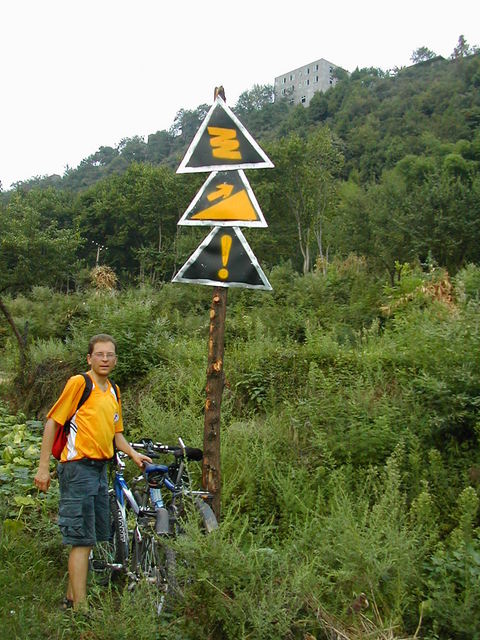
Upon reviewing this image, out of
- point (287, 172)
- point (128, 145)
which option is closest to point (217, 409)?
Answer: point (287, 172)

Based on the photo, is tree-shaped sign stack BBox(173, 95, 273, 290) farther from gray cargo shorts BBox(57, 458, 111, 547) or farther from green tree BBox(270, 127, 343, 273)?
green tree BBox(270, 127, 343, 273)

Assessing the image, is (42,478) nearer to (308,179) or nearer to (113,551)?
(113,551)

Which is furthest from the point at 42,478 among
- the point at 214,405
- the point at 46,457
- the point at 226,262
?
the point at 226,262

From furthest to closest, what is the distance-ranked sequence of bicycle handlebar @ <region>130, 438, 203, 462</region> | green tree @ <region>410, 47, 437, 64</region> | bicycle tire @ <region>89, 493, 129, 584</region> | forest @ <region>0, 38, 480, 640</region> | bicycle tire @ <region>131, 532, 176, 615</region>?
green tree @ <region>410, 47, 437, 64</region>
bicycle tire @ <region>89, 493, 129, 584</region>
bicycle handlebar @ <region>130, 438, 203, 462</region>
bicycle tire @ <region>131, 532, 176, 615</region>
forest @ <region>0, 38, 480, 640</region>

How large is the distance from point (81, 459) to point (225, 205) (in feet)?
6.68

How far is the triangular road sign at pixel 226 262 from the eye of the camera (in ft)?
13.7

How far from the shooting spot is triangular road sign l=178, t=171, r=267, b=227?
164 inches

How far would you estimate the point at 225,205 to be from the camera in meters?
4.20

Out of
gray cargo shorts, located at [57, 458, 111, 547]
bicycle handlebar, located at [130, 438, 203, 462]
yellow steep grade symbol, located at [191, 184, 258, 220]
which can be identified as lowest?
gray cargo shorts, located at [57, 458, 111, 547]

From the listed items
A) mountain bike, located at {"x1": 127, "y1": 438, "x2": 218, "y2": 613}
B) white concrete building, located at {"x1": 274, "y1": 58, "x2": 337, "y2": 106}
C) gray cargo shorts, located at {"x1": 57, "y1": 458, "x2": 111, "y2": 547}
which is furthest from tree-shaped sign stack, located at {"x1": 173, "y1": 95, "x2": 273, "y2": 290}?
white concrete building, located at {"x1": 274, "y1": 58, "x2": 337, "y2": 106}

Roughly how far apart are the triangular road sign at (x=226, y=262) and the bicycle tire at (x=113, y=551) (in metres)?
1.88

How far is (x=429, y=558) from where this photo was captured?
3.84m

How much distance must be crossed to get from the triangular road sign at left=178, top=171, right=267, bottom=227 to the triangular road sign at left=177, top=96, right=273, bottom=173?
0.09m

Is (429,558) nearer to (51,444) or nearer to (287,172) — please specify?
(51,444)
